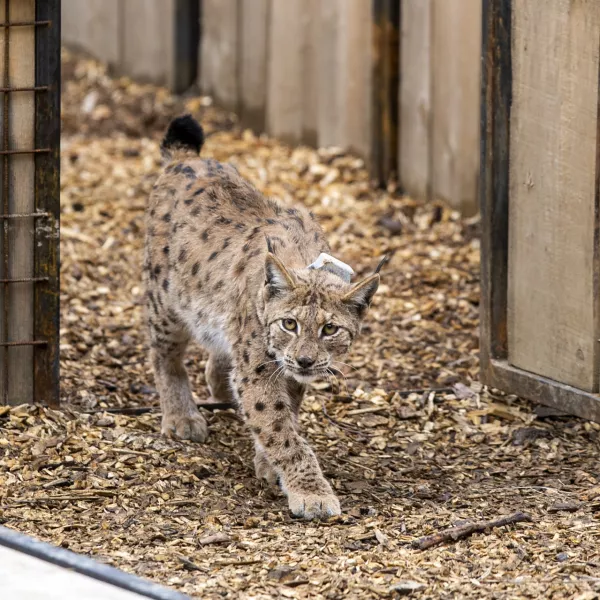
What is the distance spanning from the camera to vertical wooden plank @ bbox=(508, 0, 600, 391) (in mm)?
5449

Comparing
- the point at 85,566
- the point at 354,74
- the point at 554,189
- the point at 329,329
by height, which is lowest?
the point at 85,566

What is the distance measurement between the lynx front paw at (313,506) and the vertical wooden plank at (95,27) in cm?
698

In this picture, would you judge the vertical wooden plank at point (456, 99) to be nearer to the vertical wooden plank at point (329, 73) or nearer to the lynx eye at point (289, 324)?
the vertical wooden plank at point (329, 73)

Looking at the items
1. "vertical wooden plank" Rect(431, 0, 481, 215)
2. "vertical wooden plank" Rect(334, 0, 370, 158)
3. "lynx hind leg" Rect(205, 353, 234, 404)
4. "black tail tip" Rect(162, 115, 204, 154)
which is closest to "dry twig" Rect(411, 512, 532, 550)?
"lynx hind leg" Rect(205, 353, 234, 404)

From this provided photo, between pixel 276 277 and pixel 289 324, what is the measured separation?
0.61ft

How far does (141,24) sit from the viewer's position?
35.5 ft

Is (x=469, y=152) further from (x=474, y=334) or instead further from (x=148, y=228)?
(x=148, y=228)

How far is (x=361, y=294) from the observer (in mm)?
5055

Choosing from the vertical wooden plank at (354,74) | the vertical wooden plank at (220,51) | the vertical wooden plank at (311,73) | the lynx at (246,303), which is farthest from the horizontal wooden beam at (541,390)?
the vertical wooden plank at (220,51)

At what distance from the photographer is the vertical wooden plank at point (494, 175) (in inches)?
232

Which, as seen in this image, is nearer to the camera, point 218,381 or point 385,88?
point 218,381

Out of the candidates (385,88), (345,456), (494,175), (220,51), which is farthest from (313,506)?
(220,51)

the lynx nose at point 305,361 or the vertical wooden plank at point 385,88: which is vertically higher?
the vertical wooden plank at point 385,88

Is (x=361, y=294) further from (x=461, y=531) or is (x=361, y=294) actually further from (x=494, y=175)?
(x=494, y=175)
